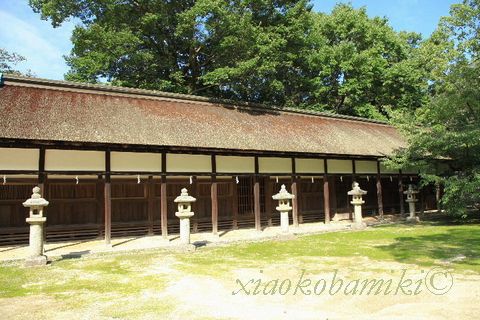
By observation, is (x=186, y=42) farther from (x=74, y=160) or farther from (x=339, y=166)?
(x=74, y=160)

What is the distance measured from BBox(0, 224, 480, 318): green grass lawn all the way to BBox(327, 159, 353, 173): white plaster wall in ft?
16.7

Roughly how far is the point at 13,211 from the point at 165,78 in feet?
55.8

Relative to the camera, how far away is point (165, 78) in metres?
28.5

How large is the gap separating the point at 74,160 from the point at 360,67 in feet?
80.8

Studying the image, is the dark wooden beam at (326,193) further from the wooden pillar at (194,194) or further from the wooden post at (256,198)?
the wooden pillar at (194,194)

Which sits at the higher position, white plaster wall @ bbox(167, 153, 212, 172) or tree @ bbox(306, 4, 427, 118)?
tree @ bbox(306, 4, 427, 118)

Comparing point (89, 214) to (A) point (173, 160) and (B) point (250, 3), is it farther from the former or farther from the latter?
(B) point (250, 3)

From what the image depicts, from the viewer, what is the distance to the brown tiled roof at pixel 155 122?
12367 millimetres

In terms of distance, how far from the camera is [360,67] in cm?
3092

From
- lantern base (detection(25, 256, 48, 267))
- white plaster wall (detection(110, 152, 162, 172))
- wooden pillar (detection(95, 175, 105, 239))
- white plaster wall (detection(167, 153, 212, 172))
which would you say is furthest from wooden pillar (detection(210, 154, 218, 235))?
lantern base (detection(25, 256, 48, 267))

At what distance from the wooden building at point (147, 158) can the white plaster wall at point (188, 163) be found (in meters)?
0.04

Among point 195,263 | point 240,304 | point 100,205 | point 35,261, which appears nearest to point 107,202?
point 100,205

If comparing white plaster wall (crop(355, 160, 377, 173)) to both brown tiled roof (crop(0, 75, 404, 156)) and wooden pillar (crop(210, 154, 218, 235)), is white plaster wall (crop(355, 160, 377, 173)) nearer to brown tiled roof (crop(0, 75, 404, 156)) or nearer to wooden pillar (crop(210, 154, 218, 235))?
brown tiled roof (crop(0, 75, 404, 156))

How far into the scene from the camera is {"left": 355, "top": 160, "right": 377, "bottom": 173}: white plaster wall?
19548 millimetres
